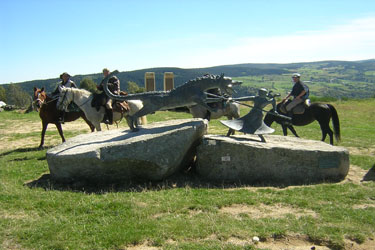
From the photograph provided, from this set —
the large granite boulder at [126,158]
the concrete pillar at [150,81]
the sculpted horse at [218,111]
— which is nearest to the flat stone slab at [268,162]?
the large granite boulder at [126,158]

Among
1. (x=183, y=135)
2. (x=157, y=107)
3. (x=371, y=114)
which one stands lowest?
(x=371, y=114)

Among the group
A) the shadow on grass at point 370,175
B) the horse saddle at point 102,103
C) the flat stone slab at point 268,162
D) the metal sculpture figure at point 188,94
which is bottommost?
the shadow on grass at point 370,175

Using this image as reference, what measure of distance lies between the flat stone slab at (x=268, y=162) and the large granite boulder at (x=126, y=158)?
60 cm

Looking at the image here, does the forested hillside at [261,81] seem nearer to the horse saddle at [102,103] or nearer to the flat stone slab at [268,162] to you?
the horse saddle at [102,103]

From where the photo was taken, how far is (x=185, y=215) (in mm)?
4504

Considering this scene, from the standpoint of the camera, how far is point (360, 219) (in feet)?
14.3

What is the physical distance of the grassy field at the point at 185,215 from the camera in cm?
377

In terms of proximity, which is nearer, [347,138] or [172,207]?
[172,207]

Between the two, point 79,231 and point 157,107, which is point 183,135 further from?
point 79,231

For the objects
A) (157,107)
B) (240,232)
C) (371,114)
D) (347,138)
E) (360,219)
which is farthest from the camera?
(371,114)

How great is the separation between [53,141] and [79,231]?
26.3 ft

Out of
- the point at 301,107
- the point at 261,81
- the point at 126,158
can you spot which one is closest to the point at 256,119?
the point at 126,158

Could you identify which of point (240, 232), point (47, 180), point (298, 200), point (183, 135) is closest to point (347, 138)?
point (298, 200)

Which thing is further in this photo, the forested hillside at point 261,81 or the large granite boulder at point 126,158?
the forested hillside at point 261,81
